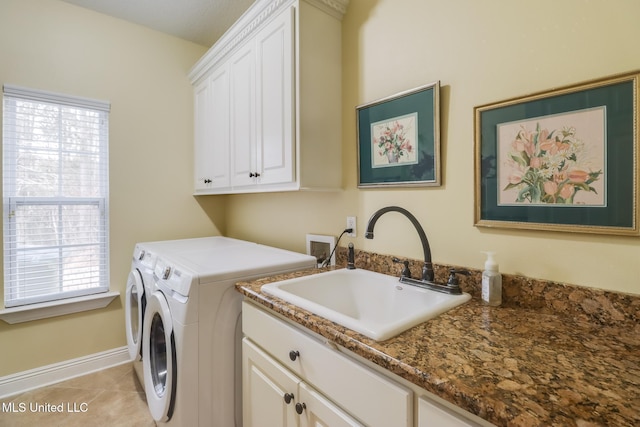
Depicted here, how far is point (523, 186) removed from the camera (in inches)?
40.8

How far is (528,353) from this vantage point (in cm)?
70

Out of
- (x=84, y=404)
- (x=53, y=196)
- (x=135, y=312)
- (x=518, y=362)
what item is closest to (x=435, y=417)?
(x=518, y=362)

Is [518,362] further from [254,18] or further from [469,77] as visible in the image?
[254,18]

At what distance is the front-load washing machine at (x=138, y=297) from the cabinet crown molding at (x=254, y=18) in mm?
1442

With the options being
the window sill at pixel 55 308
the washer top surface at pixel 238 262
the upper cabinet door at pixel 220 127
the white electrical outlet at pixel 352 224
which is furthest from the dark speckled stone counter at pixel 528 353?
the window sill at pixel 55 308

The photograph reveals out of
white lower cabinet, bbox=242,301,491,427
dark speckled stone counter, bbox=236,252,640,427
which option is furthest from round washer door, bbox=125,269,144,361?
dark speckled stone counter, bbox=236,252,640,427

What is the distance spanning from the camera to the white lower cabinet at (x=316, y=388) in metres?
0.68

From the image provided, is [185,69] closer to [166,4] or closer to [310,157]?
[166,4]

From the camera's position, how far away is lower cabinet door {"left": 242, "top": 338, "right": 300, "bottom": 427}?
3.35 feet

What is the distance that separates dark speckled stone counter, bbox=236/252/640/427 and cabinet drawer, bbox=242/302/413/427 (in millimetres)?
64

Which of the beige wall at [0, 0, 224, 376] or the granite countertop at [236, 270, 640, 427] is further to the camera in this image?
the beige wall at [0, 0, 224, 376]

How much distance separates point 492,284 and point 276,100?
1.32m

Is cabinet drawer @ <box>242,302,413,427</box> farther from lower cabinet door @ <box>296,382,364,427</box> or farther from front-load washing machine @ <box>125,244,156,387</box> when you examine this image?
front-load washing machine @ <box>125,244,156,387</box>

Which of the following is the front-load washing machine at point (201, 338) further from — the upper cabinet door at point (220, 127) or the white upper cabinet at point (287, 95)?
the upper cabinet door at point (220, 127)
